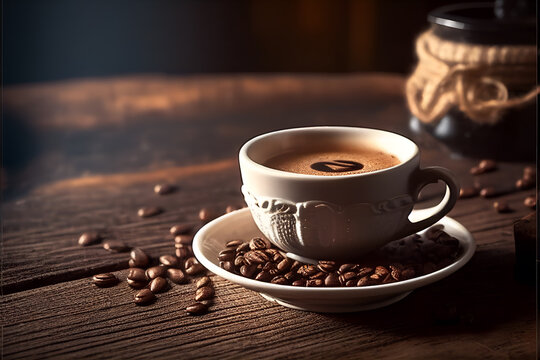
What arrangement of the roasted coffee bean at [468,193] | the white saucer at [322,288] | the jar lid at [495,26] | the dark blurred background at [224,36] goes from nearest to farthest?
the white saucer at [322,288], the roasted coffee bean at [468,193], the jar lid at [495,26], the dark blurred background at [224,36]

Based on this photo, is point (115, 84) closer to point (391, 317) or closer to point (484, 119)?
point (484, 119)

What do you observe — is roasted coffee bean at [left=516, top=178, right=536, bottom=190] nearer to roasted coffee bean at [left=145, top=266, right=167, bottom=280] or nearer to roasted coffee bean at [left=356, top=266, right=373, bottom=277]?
roasted coffee bean at [left=356, top=266, right=373, bottom=277]

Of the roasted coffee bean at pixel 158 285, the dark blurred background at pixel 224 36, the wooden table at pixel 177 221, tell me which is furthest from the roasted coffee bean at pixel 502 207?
the dark blurred background at pixel 224 36

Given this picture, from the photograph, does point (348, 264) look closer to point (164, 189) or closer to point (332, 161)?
point (332, 161)

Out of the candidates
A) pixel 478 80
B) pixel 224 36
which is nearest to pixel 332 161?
pixel 478 80

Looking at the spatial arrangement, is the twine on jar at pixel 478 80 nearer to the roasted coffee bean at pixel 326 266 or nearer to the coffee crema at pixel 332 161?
the coffee crema at pixel 332 161

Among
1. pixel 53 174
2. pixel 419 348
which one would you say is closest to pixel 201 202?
pixel 53 174
